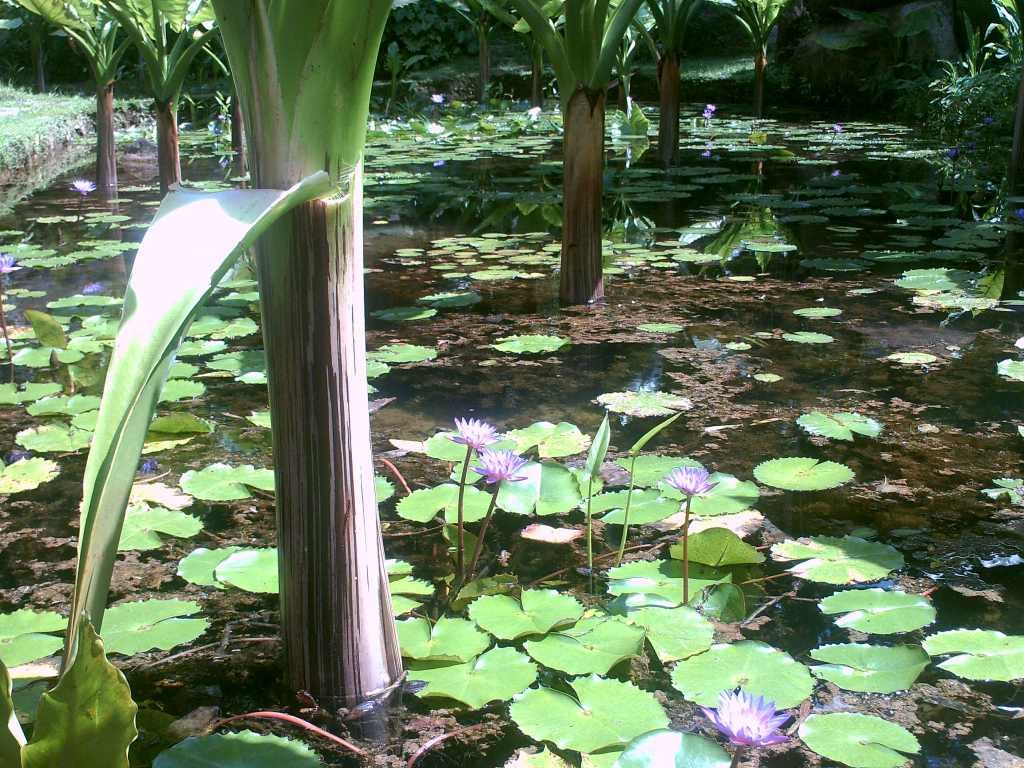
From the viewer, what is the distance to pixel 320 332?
2.48 ft

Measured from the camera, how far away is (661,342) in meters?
2.06

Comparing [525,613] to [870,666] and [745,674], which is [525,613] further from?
[870,666]

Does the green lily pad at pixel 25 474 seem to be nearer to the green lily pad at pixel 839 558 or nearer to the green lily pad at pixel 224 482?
the green lily pad at pixel 224 482

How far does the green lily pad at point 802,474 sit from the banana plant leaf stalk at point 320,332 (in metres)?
0.63

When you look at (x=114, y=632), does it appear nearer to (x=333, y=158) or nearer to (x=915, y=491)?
(x=333, y=158)

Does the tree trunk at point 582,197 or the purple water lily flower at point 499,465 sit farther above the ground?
the tree trunk at point 582,197

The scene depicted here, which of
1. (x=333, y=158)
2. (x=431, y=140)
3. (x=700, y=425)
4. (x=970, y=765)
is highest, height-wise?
(x=431, y=140)

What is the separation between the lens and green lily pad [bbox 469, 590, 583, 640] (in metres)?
0.94

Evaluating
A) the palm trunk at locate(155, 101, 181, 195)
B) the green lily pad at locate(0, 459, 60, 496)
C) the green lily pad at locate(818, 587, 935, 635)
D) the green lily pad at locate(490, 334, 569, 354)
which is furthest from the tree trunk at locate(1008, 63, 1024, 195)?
the green lily pad at locate(0, 459, 60, 496)

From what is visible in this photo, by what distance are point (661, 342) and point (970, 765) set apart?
133 centimetres

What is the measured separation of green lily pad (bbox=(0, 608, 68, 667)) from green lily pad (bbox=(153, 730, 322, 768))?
0.22 m

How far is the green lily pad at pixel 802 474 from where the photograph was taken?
1.27 metres

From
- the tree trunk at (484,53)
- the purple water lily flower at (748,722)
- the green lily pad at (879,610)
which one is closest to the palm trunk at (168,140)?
the green lily pad at (879,610)

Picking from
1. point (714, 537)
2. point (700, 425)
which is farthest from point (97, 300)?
point (714, 537)
